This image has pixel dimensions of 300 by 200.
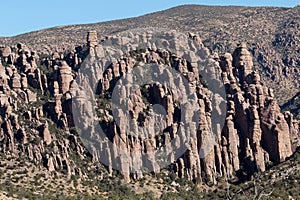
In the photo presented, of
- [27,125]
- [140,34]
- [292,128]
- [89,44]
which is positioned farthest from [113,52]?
[292,128]

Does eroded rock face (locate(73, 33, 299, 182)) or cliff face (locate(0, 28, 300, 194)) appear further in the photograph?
eroded rock face (locate(73, 33, 299, 182))

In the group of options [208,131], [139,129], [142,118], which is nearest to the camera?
[208,131]

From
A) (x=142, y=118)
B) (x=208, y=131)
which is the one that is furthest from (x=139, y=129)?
(x=208, y=131)

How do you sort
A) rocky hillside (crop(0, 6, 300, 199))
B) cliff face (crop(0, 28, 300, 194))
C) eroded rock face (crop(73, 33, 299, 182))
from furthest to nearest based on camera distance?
eroded rock face (crop(73, 33, 299, 182)) < cliff face (crop(0, 28, 300, 194)) < rocky hillside (crop(0, 6, 300, 199))

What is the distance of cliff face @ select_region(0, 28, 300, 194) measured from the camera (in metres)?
125

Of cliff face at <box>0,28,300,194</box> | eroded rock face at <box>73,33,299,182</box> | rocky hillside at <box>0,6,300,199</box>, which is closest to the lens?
rocky hillside at <box>0,6,300,199</box>

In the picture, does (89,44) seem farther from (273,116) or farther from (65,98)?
(273,116)

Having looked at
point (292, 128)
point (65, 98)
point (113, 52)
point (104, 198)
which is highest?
point (113, 52)

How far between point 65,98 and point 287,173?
4090 cm

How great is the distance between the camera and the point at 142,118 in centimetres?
12925

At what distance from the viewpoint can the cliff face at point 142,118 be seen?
124812mm

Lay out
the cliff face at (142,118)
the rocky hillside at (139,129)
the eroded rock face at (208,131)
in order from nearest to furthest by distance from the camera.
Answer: the rocky hillside at (139,129), the cliff face at (142,118), the eroded rock face at (208,131)

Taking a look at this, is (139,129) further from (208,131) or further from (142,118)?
(208,131)

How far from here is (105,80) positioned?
458 feet
